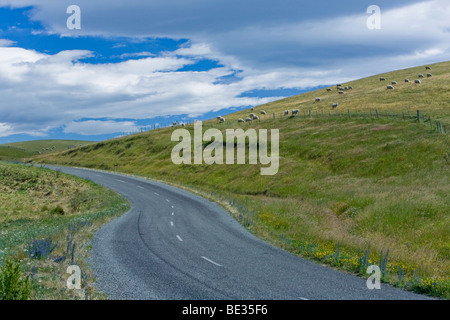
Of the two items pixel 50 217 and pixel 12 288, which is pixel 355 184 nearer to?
pixel 50 217

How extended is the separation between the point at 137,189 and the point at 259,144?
2613cm

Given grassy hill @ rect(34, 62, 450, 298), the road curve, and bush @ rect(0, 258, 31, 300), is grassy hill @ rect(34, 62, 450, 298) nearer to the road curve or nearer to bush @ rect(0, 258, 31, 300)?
the road curve

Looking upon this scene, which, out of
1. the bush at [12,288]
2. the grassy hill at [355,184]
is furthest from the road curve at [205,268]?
the bush at [12,288]

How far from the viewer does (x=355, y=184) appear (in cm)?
3656

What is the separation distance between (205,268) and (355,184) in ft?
86.1

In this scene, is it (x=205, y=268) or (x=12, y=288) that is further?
(x=205, y=268)

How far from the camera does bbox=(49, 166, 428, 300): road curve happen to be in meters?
10.9

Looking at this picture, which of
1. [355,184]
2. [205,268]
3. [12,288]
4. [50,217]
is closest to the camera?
[12,288]

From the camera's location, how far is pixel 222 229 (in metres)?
22.5

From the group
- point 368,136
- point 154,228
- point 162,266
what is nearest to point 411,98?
point 368,136

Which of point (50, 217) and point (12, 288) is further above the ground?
point (12, 288)

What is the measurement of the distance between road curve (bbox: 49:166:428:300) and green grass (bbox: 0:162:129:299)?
861 millimetres

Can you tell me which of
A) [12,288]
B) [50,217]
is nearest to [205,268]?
[12,288]
